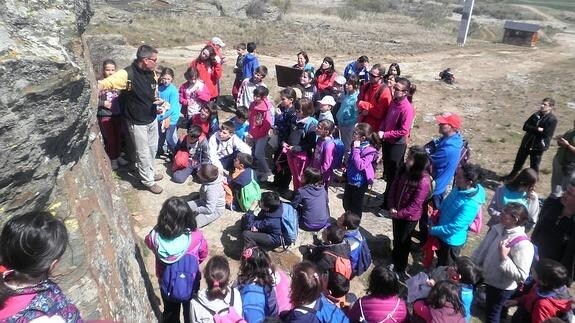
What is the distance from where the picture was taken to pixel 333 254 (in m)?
4.83

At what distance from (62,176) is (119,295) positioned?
105cm

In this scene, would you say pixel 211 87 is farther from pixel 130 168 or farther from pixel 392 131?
pixel 392 131

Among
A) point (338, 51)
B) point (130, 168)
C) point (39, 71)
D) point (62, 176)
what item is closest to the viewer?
point (39, 71)

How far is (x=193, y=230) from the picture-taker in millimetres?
4266

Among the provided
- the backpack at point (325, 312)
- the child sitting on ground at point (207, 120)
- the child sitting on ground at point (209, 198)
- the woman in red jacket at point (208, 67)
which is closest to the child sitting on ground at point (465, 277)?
the backpack at point (325, 312)

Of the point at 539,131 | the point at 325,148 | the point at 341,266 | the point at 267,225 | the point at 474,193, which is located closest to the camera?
the point at 341,266

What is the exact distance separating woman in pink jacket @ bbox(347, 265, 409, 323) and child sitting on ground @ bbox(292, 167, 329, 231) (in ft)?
6.59

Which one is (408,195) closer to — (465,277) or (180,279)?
(465,277)

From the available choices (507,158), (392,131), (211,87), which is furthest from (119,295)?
(507,158)

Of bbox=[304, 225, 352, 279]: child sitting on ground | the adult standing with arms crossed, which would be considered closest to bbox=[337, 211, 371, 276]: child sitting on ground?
bbox=[304, 225, 352, 279]: child sitting on ground

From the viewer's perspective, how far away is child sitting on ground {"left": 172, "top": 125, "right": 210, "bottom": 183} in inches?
290

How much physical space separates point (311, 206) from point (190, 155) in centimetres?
259

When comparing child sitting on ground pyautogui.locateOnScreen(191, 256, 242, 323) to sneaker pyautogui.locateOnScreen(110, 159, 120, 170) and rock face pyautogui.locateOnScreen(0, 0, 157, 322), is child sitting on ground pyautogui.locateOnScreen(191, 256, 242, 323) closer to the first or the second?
rock face pyautogui.locateOnScreen(0, 0, 157, 322)

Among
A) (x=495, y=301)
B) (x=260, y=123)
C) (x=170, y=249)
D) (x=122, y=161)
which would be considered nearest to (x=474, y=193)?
(x=495, y=301)
